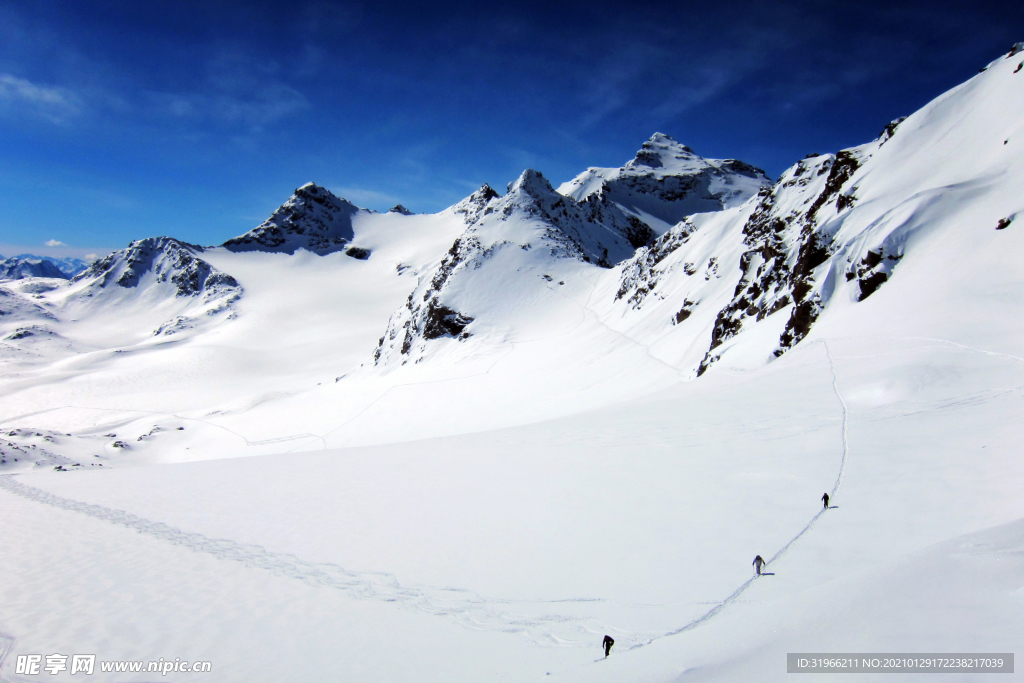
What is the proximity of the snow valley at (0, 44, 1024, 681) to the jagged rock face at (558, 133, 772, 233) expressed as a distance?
3881 inches

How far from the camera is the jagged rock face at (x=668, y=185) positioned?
130 meters

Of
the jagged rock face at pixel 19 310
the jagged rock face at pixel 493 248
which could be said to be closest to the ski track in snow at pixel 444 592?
the jagged rock face at pixel 493 248

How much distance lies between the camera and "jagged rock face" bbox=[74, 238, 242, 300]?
113m

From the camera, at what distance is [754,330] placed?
21562 mm

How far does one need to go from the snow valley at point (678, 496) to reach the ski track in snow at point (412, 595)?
0.16 feet

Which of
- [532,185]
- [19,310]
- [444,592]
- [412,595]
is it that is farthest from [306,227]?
[444,592]

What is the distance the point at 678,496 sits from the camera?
28.1 feet

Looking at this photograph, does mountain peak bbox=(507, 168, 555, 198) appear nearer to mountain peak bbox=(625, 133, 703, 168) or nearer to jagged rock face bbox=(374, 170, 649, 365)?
jagged rock face bbox=(374, 170, 649, 365)

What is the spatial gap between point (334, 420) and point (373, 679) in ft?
111

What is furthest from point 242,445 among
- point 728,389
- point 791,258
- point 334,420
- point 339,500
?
point 791,258

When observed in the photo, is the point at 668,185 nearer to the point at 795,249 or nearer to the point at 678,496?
the point at 795,249

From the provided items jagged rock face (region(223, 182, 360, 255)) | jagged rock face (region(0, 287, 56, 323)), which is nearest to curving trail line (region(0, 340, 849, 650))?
jagged rock face (region(223, 182, 360, 255))

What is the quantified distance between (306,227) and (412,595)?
156156 mm

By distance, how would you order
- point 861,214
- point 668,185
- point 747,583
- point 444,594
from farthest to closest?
point 668,185 < point 861,214 < point 444,594 < point 747,583
